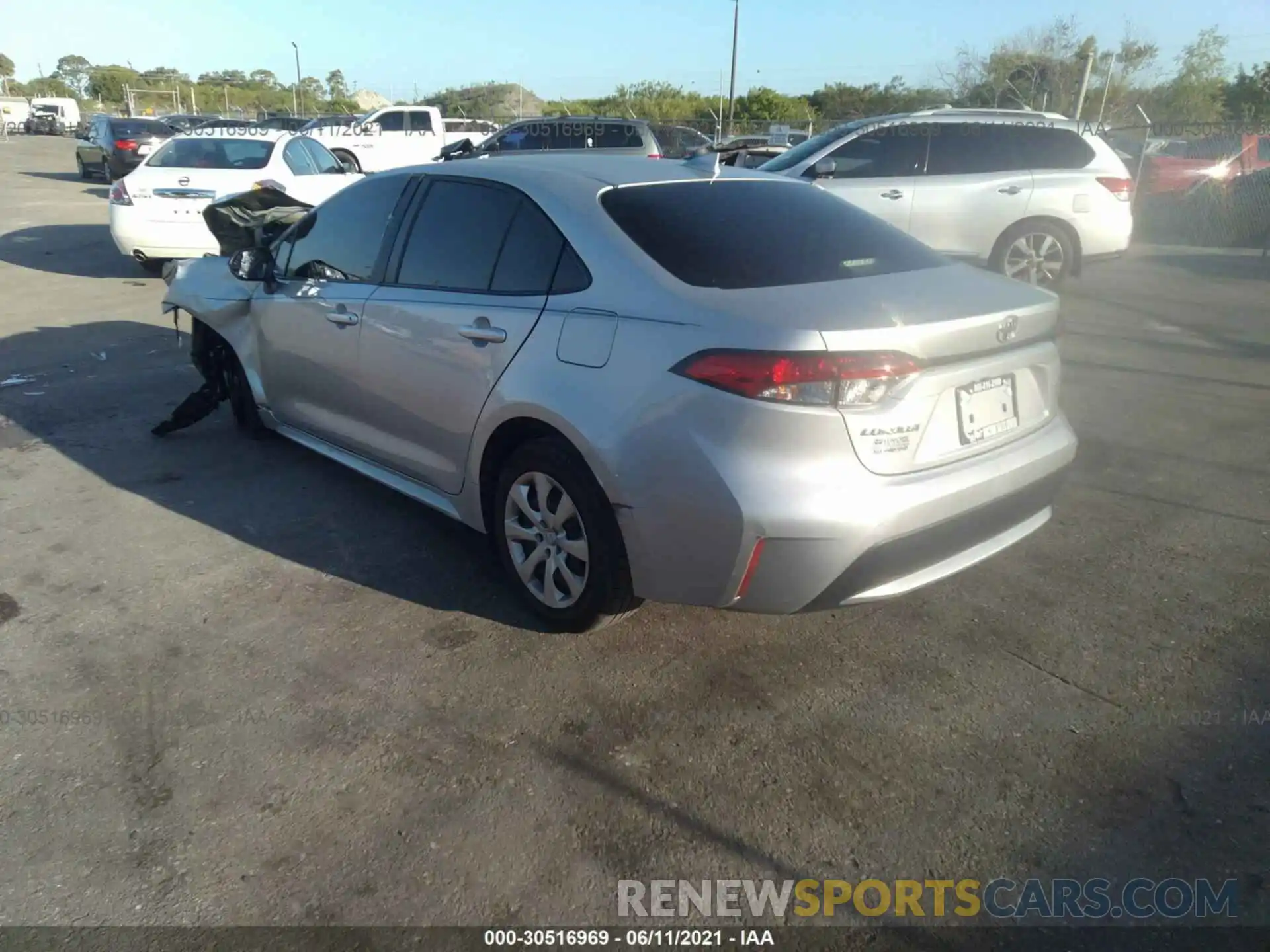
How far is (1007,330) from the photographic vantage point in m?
3.17

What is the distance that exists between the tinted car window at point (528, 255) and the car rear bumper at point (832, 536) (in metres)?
0.98

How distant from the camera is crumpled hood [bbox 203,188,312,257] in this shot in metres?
6.25

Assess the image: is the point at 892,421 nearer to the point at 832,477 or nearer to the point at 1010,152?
the point at 832,477

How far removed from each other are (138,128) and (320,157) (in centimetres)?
1353

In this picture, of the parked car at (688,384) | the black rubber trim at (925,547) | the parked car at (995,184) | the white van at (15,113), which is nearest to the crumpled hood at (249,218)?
the parked car at (688,384)

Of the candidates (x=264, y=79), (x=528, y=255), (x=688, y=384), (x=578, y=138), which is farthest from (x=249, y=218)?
(x=264, y=79)

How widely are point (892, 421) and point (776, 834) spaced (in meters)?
1.23

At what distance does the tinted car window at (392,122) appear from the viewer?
23359 millimetres

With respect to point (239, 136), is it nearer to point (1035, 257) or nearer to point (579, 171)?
point (1035, 257)

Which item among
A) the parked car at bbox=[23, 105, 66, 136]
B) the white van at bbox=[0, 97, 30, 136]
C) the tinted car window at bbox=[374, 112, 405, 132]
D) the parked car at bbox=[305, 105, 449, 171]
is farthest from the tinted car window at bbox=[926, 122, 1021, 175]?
the white van at bbox=[0, 97, 30, 136]

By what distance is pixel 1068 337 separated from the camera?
27.8 ft

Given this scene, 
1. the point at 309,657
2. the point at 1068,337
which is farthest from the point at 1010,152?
the point at 309,657

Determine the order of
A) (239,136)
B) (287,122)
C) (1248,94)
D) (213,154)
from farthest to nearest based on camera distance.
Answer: (1248,94)
(287,122)
(239,136)
(213,154)

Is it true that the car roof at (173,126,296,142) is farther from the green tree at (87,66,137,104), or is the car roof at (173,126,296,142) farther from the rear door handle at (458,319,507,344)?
the green tree at (87,66,137,104)
